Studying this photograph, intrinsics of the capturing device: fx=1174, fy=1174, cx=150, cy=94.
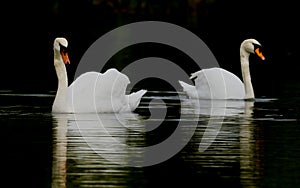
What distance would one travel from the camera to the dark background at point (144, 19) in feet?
104

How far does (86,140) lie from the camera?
56.1ft

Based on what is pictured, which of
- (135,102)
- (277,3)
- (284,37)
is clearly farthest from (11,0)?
(135,102)

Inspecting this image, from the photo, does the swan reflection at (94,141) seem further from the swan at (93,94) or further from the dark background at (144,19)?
the dark background at (144,19)

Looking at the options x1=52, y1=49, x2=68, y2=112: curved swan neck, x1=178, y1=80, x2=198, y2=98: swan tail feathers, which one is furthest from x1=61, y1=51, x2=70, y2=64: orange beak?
x1=178, y1=80, x2=198, y2=98: swan tail feathers

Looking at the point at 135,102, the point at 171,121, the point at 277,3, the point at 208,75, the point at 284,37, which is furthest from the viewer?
the point at 277,3

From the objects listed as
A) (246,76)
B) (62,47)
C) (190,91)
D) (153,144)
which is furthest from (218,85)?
(153,144)

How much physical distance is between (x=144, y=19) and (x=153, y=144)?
48654mm

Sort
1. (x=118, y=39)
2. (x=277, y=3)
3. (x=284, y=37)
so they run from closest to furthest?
(x=118, y=39) → (x=284, y=37) → (x=277, y=3)

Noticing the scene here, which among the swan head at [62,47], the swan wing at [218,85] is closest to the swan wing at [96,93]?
the swan head at [62,47]

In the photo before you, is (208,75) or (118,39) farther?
(118,39)

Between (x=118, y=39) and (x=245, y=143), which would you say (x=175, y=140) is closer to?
(x=245, y=143)

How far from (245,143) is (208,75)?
7.89 metres

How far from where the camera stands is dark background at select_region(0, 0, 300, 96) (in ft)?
104

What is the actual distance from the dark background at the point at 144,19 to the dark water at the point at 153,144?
5.28 metres
